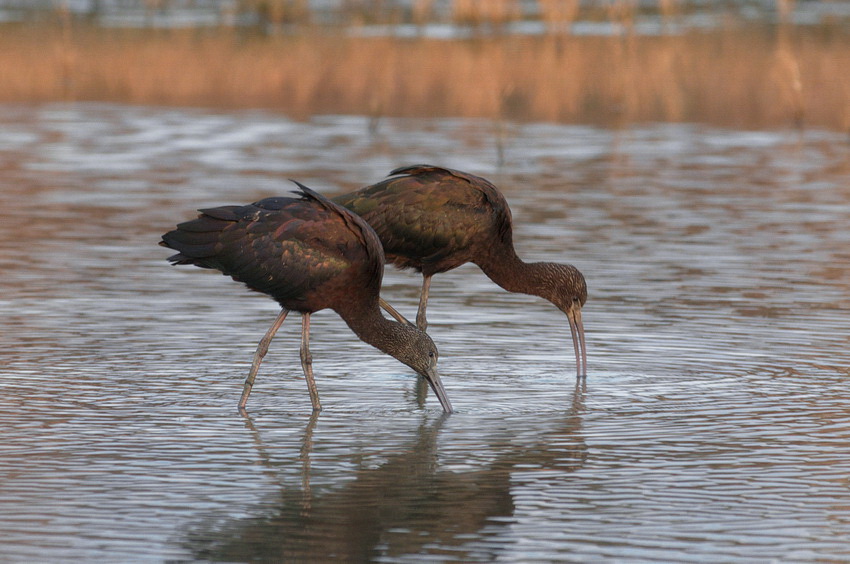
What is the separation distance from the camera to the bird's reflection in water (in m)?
6.54

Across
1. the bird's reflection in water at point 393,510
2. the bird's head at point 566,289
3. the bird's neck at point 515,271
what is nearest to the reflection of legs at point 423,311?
the bird's neck at point 515,271

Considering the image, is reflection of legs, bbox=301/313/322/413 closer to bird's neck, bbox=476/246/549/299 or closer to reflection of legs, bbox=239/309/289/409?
reflection of legs, bbox=239/309/289/409

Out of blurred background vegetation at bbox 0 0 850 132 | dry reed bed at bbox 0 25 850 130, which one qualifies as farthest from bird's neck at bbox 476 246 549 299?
dry reed bed at bbox 0 25 850 130

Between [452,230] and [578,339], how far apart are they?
106 centimetres

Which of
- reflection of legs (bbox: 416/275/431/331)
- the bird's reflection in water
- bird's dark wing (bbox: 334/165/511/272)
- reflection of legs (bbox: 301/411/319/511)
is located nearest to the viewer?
the bird's reflection in water

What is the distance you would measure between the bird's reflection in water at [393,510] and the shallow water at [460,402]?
17mm

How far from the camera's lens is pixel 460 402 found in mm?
9289

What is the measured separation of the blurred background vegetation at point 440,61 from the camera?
26094mm

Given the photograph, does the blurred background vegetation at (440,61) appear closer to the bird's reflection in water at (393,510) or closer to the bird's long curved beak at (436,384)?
the bird's long curved beak at (436,384)

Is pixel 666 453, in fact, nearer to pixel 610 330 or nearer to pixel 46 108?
pixel 610 330

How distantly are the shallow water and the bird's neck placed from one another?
1.32ft

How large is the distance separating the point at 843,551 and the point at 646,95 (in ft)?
69.1

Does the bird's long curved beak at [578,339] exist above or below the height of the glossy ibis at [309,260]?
below

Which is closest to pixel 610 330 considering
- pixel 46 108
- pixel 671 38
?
pixel 46 108
